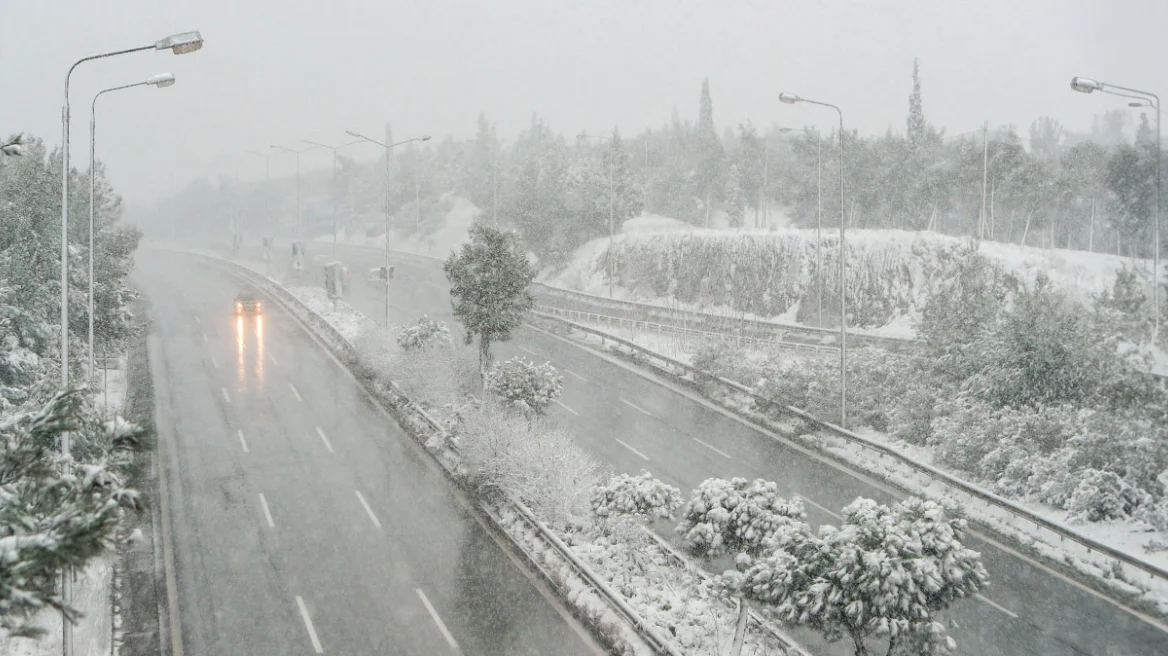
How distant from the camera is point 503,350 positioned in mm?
40250

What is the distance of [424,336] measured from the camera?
3216 centimetres

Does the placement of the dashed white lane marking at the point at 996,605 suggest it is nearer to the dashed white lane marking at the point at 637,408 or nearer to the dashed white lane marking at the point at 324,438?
the dashed white lane marking at the point at 637,408

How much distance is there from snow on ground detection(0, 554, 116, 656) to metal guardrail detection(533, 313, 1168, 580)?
64.0ft

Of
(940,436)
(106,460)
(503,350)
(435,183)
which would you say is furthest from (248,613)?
(435,183)

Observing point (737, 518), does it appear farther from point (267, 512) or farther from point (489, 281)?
point (489, 281)

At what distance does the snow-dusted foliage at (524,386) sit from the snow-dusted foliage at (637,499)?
900cm

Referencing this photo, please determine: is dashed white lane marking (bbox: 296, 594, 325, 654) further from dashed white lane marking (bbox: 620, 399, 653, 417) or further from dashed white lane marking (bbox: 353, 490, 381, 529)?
dashed white lane marking (bbox: 620, 399, 653, 417)

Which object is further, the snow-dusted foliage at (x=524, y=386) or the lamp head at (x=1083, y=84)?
the snow-dusted foliage at (x=524, y=386)

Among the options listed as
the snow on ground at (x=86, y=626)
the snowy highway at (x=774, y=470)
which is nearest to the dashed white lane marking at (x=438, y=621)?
the snow on ground at (x=86, y=626)

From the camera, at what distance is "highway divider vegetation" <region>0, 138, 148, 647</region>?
6.22m

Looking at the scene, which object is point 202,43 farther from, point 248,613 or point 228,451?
point 228,451

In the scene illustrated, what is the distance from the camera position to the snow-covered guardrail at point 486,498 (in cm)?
1497

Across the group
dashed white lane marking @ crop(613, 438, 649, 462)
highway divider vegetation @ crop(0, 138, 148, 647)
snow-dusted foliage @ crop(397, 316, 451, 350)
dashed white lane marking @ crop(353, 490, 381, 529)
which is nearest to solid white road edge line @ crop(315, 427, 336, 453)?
dashed white lane marking @ crop(353, 490, 381, 529)

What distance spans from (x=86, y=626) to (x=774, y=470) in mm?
17548
